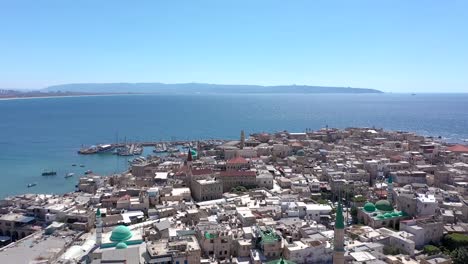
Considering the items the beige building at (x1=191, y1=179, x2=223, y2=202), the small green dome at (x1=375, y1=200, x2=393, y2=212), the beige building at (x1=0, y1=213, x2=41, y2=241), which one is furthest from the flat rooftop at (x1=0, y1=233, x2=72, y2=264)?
the small green dome at (x1=375, y1=200, x2=393, y2=212)

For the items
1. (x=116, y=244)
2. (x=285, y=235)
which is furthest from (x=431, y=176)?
(x=116, y=244)

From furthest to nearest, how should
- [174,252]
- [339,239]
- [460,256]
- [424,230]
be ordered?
[424,230] → [460,256] → [174,252] → [339,239]

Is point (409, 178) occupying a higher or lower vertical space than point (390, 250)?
higher

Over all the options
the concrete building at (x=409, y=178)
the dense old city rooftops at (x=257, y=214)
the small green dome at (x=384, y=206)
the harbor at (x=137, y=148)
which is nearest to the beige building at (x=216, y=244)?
the dense old city rooftops at (x=257, y=214)

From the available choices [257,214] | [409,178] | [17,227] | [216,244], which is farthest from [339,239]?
[17,227]

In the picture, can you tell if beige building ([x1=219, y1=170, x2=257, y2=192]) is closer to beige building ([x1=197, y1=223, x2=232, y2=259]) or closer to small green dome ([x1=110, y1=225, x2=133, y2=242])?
beige building ([x1=197, y1=223, x2=232, y2=259])

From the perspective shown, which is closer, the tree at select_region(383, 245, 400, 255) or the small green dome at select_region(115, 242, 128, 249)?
the small green dome at select_region(115, 242, 128, 249)

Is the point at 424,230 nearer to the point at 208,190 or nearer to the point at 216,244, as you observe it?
the point at 216,244

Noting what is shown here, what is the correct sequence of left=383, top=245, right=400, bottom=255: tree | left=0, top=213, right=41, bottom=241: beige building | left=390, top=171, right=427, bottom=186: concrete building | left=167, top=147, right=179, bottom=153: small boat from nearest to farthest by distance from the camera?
left=383, top=245, right=400, bottom=255: tree → left=0, top=213, right=41, bottom=241: beige building → left=390, top=171, right=427, bottom=186: concrete building → left=167, top=147, right=179, bottom=153: small boat

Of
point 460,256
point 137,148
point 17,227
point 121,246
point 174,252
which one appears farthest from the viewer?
point 137,148
